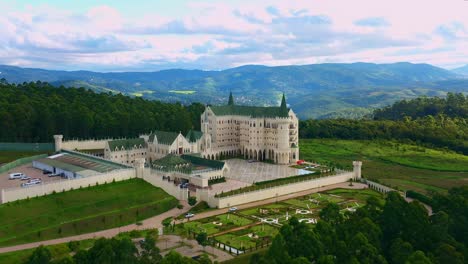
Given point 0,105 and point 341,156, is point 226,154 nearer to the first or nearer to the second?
point 341,156

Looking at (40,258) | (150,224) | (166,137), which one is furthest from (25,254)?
(166,137)

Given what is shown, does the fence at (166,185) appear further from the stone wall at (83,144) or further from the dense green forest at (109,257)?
the stone wall at (83,144)

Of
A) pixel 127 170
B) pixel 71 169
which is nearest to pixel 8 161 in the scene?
pixel 71 169

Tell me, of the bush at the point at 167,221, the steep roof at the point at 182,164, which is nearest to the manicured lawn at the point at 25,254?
the bush at the point at 167,221

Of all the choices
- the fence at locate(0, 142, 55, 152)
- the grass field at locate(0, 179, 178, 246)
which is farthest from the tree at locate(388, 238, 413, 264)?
the fence at locate(0, 142, 55, 152)

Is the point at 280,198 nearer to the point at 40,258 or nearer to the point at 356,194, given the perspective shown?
the point at 356,194

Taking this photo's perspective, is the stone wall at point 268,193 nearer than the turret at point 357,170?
Yes
